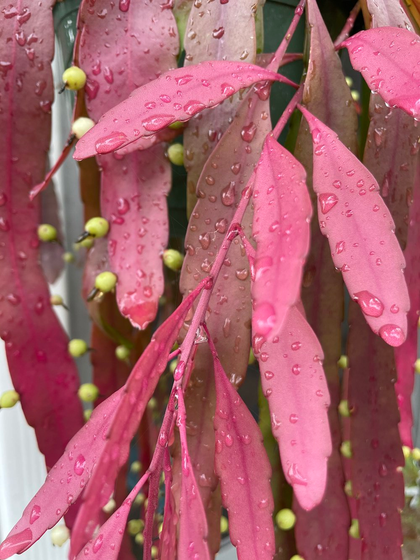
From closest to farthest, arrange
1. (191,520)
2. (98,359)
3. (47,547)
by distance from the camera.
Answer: (191,520) < (98,359) < (47,547)

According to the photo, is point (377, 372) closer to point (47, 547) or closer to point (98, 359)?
Answer: point (98, 359)

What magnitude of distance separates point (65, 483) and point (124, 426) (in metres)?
0.14

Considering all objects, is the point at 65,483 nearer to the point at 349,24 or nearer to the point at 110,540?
the point at 110,540

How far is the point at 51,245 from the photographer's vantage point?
1.67 ft

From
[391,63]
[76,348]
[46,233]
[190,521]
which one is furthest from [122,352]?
[391,63]

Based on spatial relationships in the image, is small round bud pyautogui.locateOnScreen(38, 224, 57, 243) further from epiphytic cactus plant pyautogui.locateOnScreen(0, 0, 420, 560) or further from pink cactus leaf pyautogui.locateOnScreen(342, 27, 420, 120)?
pink cactus leaf pyautogui.locateOnScreen(342, 27, 420, 120)

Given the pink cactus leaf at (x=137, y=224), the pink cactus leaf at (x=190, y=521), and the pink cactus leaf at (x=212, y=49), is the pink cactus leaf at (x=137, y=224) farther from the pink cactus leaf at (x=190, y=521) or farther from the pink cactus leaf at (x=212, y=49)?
the pink cactus leaf at (x=190, y=521)

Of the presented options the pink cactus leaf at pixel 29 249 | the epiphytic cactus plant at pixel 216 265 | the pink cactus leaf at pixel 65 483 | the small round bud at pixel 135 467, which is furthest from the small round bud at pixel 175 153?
the small round bud at pixel 135 467

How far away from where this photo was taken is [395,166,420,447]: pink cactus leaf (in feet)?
1.50

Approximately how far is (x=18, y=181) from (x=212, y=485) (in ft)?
1.09

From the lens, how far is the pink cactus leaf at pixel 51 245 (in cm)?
51

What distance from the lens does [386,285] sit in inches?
11.4

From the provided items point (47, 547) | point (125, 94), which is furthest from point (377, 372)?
point (47, 547)

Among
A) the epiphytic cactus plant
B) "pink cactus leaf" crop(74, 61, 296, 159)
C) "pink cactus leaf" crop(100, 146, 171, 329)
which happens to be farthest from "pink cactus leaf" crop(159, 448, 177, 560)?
"pink cactus leaf" crop(74, 61, 296, 159)
